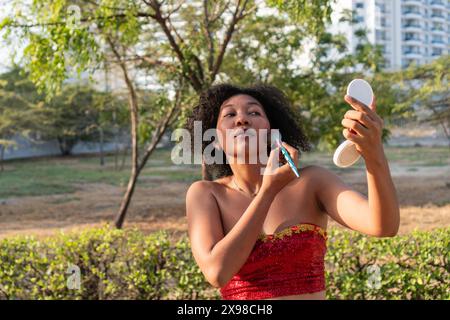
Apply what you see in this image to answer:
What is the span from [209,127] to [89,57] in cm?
337

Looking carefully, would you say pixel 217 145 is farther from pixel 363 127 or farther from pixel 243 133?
pixel 363 127

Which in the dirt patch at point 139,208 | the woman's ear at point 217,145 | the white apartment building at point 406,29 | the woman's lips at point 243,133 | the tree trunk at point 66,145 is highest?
the white apartment building at point 406,29

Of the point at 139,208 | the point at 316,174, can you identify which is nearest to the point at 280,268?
the point at 316,174

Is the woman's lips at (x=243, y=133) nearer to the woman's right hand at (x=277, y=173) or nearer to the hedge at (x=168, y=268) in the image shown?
the woman's right hand at (x=277, y=173)

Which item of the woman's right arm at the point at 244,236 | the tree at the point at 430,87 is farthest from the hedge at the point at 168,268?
the tree at the point at 430,87

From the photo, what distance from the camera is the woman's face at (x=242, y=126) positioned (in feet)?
4.73

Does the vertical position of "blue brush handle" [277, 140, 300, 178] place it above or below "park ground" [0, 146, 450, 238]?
above

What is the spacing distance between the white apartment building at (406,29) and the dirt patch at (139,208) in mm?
3224

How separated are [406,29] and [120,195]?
29.3 ft

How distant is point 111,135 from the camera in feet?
95.2

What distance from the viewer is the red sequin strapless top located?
1.40 m

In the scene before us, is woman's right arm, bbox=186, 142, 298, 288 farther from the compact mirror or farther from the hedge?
the hedge

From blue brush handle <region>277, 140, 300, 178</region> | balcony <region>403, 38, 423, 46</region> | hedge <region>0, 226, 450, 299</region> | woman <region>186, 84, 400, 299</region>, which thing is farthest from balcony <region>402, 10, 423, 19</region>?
blue brush handle <region>277, 140, 300, 178</region>
